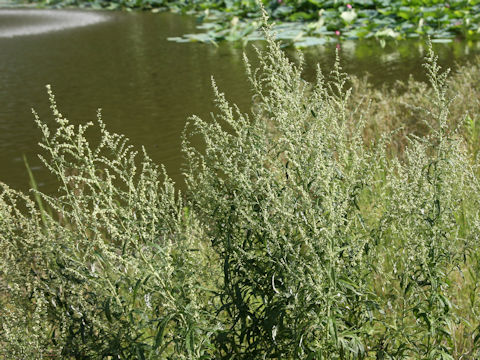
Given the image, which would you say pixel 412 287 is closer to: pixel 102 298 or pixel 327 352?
pixel 327 352

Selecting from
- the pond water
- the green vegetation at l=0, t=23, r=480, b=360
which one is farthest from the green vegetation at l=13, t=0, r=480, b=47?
the green vegetation at l=0, t=23, r=480, b=360

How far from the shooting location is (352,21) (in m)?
12.9

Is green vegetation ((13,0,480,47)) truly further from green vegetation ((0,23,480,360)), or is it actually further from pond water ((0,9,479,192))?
green vegetation ((0,23,480,360))

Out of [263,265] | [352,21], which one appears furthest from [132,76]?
[263,265]

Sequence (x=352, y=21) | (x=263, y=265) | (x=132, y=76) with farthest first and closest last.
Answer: (x=352, y=21) → (x=132, y=76) → (x=263, y=265)

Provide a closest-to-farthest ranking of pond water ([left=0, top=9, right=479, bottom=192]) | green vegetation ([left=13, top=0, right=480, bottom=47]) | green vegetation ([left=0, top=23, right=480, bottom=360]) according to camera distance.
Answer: green vegetation ([left=0, top=23, right=480, bottom=360]) < pond water ([left=0, top=9, right=479, bottom=192]) < green vegetation ([left=13, top=0, right=480, bottom=47])

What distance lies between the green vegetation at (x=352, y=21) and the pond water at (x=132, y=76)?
1.58 feet

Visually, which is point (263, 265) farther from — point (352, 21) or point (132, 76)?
point (352, 21)

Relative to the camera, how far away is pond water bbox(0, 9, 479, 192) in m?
7.67

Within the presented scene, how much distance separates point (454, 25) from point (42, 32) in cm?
967

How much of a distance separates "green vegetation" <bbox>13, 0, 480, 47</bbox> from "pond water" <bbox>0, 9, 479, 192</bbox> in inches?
19.0

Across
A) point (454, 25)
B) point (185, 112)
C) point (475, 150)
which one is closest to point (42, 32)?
point (185, 112)

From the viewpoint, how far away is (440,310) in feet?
7.09

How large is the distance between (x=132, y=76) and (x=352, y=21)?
17.0 feet
